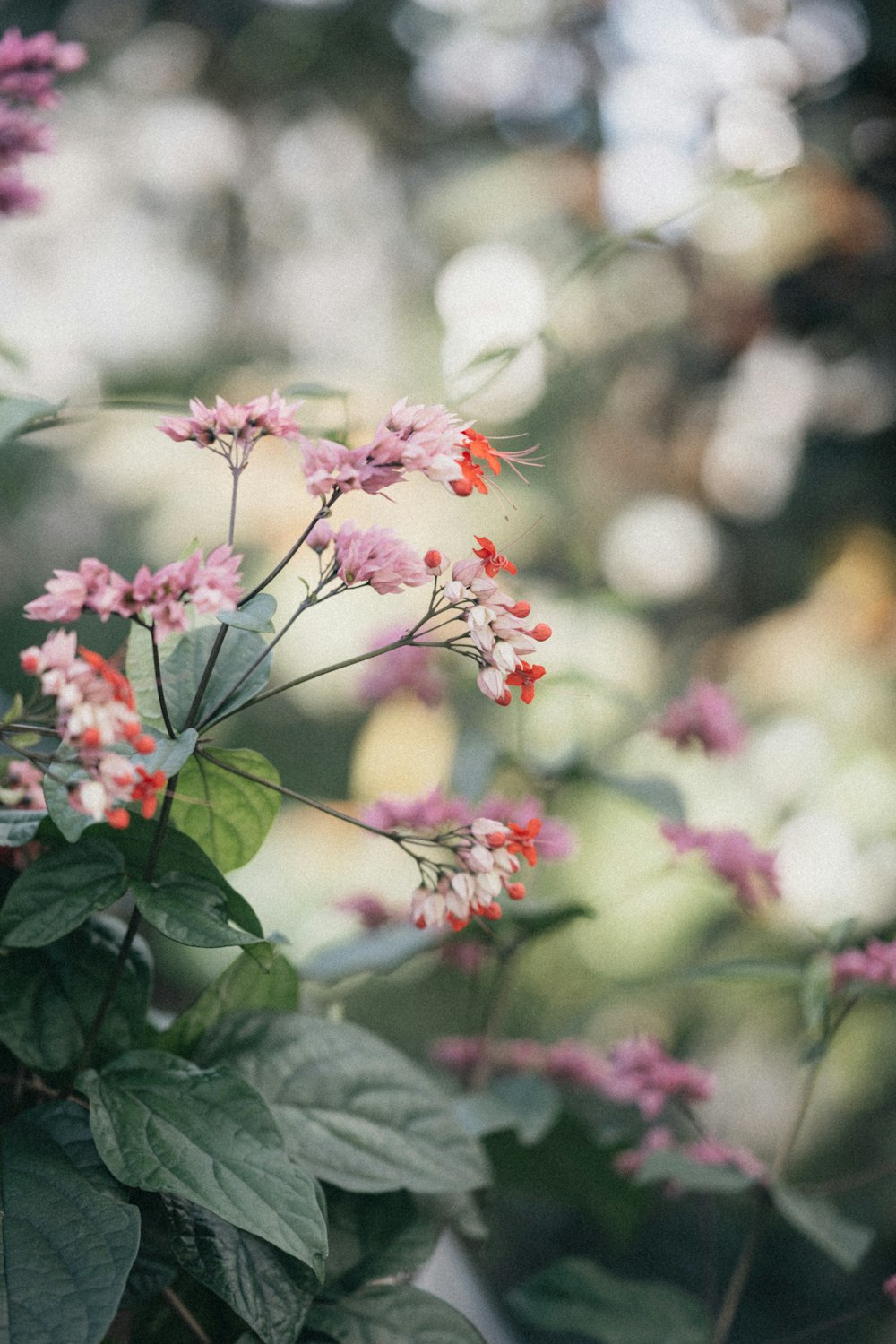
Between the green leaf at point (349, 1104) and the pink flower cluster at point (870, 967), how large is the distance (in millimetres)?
243

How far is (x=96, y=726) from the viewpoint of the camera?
0.29 metres

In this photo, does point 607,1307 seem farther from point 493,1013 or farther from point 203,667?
point 203,667

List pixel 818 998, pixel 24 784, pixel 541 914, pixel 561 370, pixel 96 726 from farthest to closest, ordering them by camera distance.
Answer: pixel 561 370
pixel 541 914
pixel 818 998
pixel 24 784
pixel 96 726

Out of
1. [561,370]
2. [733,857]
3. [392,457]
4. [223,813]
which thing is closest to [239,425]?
[392,457]

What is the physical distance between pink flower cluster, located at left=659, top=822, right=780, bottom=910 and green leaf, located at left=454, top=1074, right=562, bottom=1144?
0.18m

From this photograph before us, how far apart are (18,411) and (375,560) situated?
0.18 meters

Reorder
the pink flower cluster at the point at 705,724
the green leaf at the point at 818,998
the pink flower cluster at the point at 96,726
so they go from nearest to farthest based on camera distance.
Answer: the pink flower cluster at the point at 96,726
the green leaf at the point at 818,998
the pink flower cluster at the point at 705,724

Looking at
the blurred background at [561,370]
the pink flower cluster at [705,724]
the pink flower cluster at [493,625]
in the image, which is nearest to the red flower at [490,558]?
the pink flower cluster at [493,625]

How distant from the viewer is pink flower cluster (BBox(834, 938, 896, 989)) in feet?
1.73

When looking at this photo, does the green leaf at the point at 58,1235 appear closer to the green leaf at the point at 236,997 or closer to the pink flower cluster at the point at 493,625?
the green leaf at the point at 236,997

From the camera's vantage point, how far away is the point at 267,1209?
12.5 inches

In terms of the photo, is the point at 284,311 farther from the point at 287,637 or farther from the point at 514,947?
the point at 514,947

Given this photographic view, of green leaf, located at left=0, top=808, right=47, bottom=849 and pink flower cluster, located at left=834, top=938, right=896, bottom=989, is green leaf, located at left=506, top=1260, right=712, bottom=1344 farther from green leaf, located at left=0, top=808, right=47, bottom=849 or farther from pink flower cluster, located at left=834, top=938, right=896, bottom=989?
green leaf, located at left=0, top=808, right=47, bottom=849

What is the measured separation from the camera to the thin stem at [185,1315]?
1.24ft
